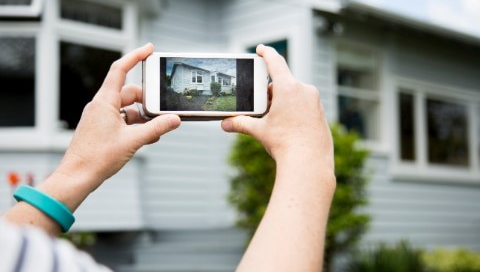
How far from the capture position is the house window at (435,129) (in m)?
10.6

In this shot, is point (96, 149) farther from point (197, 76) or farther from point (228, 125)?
point (197, 76)

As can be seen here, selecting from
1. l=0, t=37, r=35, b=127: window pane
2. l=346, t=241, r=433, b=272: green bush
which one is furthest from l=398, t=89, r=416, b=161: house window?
l=0, t=37, r=35, b=127: window pane

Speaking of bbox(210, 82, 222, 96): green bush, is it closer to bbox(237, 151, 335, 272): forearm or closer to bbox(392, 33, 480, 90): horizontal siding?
bbox(237, 151, 335, 272): forearm

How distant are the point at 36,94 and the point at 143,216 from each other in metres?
2.00

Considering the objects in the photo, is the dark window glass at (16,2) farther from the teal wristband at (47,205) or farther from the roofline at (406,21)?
the teal wristband at (47,205)

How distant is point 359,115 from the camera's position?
32.5 feet

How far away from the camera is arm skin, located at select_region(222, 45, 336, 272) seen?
0.92 metres

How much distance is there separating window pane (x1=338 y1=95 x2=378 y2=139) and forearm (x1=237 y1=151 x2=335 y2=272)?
8.67m

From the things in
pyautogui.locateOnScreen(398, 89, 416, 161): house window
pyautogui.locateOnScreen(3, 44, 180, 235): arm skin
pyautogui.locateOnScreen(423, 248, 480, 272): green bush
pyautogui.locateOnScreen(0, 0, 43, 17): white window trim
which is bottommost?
pyautogui.locateOnScreen(423, 248, 480, 272): green bush

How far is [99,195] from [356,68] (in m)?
4.10

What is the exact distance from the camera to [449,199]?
36.4 ft

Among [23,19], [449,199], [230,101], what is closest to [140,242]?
[23,19]

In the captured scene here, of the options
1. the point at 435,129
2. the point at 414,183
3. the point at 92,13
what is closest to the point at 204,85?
the point at 92,13

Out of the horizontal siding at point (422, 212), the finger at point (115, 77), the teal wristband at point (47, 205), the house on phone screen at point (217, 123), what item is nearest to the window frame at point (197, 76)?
the finger at point (115, 77)
